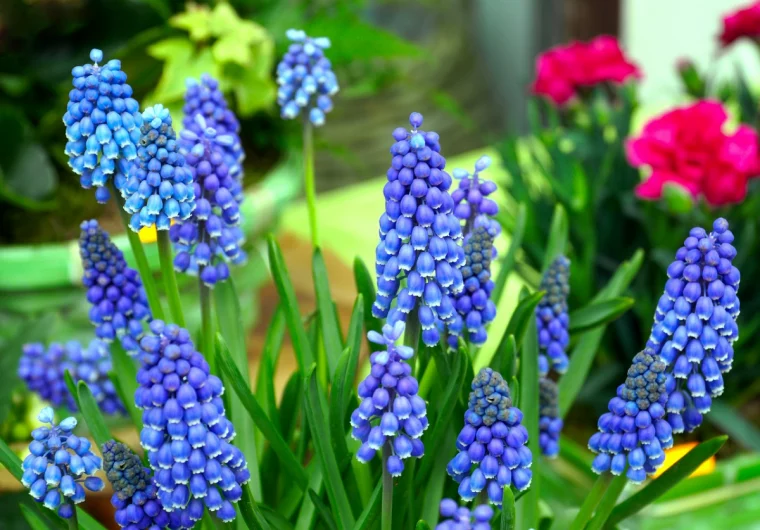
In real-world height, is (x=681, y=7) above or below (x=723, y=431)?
above

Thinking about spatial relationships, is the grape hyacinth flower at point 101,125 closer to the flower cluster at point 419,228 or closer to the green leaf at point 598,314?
the flower cluster at point 419,228

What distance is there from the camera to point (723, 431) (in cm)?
74

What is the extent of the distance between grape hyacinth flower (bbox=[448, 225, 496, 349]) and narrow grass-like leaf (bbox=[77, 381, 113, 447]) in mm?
157

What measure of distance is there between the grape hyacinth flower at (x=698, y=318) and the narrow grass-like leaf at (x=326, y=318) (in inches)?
6.2

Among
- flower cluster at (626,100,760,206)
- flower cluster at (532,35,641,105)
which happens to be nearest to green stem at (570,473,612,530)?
flower cluster at (626,100,760,206)

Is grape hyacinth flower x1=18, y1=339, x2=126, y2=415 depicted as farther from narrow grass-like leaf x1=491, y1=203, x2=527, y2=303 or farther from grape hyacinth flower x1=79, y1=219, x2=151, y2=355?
narrow grass-like leaf x1=491, y1=203, x2=527, y2=303

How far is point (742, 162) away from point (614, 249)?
0.16m

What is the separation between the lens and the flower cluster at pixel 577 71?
892 millimetres

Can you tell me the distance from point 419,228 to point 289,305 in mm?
130

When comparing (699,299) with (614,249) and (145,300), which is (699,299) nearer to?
(145,300)

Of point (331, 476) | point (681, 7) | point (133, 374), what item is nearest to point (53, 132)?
point (133, 374)

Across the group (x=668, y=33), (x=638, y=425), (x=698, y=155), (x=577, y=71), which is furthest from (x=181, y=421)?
(x=668, y=33)

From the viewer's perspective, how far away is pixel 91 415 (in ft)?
1.28

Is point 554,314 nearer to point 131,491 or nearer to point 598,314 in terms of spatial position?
point 598,314
